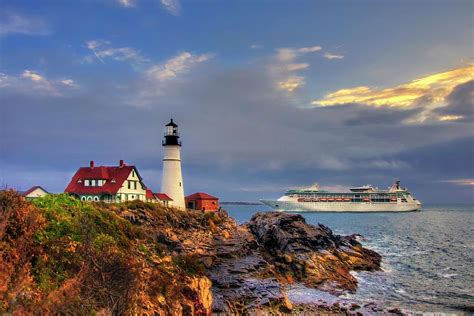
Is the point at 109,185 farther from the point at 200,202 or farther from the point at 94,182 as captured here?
the point at 200,202

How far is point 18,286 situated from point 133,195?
29.7 m

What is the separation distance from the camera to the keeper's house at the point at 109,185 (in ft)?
126

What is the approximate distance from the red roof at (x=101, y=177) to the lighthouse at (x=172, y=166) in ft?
11.4

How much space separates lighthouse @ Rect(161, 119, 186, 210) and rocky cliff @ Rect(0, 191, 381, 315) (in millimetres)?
6331

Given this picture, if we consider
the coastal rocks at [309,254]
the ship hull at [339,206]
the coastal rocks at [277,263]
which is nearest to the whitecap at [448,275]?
the coastal rocks at [309,254]

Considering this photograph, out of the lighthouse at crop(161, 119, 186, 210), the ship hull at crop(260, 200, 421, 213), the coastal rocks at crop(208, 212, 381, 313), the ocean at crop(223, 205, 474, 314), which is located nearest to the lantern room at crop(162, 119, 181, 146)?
the lighthouse at crop(161, 119, 186, 210)

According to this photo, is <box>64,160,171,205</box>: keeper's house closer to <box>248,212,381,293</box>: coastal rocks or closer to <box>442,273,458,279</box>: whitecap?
<box>248,212,381,293</box>: coastal rocks

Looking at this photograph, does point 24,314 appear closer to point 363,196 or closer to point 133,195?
point 133,195

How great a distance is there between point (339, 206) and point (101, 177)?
120 meters

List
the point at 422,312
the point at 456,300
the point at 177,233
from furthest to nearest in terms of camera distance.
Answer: the point at 177,233 → the point at 456,300 → the point at 422,312

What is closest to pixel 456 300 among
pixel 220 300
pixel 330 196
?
pixel 220 300

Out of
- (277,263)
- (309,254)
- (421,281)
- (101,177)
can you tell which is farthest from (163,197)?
(421,281)

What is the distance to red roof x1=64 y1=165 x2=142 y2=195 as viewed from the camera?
3853 centimetres

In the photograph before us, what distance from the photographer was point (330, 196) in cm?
14438
